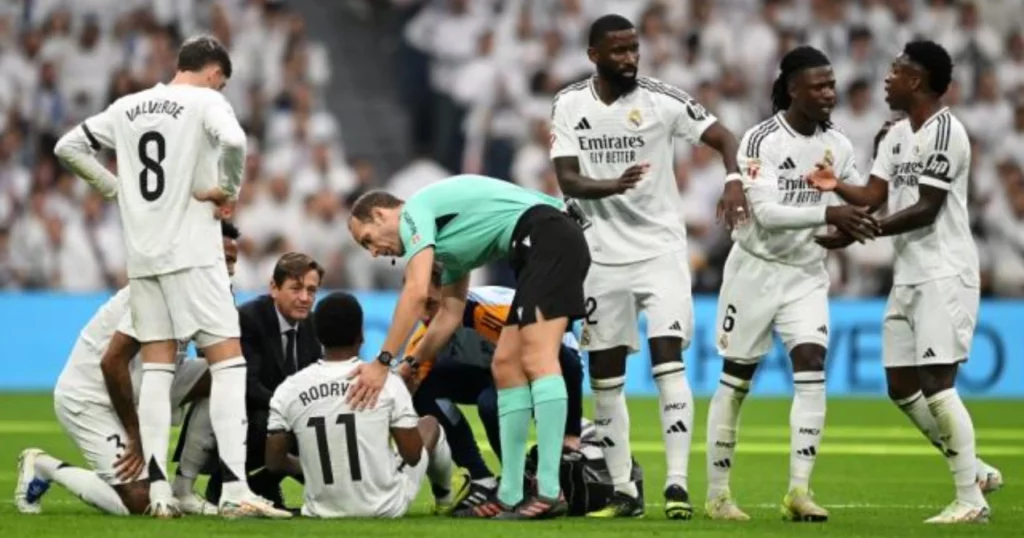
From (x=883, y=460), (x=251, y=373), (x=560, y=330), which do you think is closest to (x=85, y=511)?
(x=251, y=373)

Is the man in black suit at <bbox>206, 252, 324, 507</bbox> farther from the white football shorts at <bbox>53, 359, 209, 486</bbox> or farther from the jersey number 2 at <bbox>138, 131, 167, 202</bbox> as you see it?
the jersey number 2 at <bbox>138, 131, 167, 202</bbox>

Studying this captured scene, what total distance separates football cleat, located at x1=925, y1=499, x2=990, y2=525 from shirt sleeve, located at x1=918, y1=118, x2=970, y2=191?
1.53 meters

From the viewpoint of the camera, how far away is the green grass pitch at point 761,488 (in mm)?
9281

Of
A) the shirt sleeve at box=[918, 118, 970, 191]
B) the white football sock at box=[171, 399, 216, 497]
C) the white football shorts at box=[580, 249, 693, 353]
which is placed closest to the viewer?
the shirt sleeve at box=[918, 118, 970, 191]

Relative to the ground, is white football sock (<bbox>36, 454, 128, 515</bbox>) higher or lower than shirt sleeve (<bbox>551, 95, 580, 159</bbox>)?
lower

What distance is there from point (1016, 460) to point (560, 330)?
513cm

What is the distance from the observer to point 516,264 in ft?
33.3

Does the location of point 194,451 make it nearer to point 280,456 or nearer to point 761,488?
point 280,456

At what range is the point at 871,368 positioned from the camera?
20.5m

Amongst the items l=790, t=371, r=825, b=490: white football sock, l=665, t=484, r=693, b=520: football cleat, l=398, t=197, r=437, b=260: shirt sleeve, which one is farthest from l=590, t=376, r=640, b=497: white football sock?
l=398, t=197, r=437, b=260: shirt sleeve

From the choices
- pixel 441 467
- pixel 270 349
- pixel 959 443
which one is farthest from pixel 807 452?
pixel 270 349

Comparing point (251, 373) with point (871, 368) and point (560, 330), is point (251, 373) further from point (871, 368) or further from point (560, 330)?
point (871, 368)

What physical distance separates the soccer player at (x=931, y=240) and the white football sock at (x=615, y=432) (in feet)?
4.28

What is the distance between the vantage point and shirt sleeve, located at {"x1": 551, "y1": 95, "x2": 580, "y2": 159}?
10.7 m
